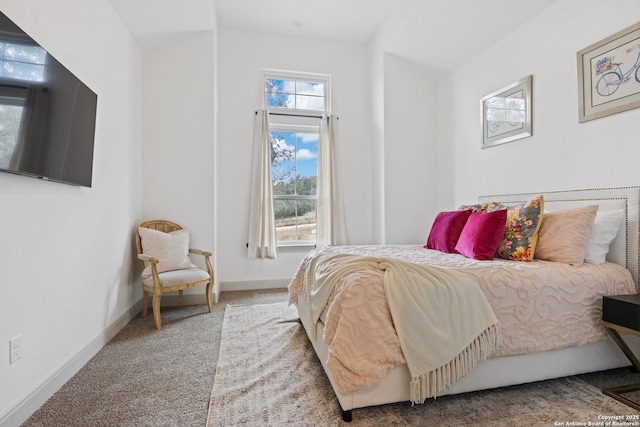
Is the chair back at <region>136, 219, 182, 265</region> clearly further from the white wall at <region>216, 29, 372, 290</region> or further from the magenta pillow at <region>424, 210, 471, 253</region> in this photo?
the magenta pillow at <region>424, 210, 471, 253</region>

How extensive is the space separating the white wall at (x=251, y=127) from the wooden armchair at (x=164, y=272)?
804mm

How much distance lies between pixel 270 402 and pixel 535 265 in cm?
181

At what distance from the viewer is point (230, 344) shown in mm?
2520

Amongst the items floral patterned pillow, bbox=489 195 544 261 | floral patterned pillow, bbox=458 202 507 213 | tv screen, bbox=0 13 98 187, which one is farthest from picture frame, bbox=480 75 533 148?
tv screen, bbox=0 13 98 187

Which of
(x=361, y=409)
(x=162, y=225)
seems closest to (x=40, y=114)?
(x=162, y=225)

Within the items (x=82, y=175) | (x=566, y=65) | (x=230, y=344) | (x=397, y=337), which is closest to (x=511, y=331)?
(x=397, y=337)

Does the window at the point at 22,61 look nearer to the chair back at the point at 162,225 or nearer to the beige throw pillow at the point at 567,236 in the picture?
the chair back at the point at 162,225

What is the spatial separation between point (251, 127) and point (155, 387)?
326 centimetres

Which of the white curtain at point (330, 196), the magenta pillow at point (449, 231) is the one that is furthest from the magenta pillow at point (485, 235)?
the white curtain at point (330, 196)

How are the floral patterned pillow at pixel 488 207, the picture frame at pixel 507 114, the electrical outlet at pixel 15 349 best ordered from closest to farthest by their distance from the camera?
the electrical outlet at pixel 15 349
the floral patterned pillow at pixel 488 207
the picture frame at pixel 507 114

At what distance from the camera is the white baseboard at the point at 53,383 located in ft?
5.05

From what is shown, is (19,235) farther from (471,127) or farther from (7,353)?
(471,127)

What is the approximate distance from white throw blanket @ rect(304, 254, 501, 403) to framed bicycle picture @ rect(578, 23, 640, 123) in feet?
5.85

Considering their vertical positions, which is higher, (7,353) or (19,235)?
(19,235)
